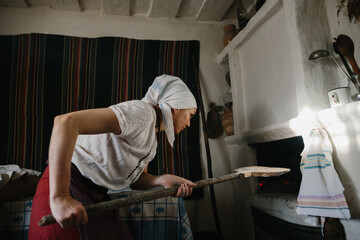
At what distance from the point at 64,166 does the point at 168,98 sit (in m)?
0.76

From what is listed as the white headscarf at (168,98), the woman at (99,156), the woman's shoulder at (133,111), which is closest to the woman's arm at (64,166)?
the woman at (99,156)

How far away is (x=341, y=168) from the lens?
147cm

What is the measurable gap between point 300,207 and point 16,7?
3408 mm

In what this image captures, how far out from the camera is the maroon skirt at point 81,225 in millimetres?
1081

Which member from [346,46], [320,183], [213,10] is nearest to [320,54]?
[346,46]

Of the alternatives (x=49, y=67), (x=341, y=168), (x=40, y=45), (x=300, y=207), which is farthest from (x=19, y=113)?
(x=341, y=168)

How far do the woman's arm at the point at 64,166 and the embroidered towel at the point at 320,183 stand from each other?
131cm

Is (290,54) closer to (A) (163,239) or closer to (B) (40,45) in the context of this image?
(A) (163,239)

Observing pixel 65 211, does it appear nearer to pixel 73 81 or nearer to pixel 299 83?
pixel 299 83

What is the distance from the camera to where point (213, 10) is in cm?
296

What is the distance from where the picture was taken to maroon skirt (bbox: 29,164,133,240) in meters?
1.08

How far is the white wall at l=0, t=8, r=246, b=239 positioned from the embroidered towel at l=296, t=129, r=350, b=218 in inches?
50.3

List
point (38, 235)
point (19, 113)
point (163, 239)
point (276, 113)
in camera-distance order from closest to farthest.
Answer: point (38, 235) < point (163, 239) < point (276, 113) < point (19, 113)

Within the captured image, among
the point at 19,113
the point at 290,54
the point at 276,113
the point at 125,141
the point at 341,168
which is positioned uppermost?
the point at 290,54
